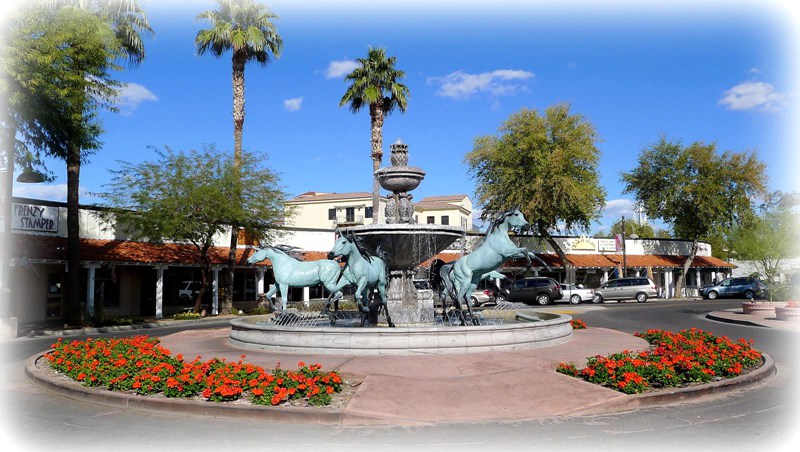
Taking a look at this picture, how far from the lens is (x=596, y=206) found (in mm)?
44562

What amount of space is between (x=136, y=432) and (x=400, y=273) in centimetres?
1000

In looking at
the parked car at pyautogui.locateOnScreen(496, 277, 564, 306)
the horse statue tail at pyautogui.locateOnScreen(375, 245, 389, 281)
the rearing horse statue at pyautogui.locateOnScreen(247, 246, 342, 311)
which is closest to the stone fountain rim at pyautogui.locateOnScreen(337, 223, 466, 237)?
the horse statue tail at pyautogui.locateOnScreen(375, 245, 389, 281)

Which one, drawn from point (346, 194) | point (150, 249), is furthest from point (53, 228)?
point (346, 194)

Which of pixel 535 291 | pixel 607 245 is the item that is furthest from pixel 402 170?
pixel 607 245

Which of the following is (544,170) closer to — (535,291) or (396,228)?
(535,291)

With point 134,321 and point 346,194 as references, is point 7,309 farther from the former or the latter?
point 346,194

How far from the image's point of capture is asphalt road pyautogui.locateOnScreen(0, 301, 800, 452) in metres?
6.71

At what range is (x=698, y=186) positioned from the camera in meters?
47.3

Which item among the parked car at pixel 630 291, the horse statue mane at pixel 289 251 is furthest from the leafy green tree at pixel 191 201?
the parked car at pixel 630 291

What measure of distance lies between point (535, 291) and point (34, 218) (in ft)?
92.1

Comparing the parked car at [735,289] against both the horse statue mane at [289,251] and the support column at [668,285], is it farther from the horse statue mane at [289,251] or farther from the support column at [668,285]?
the horse statue mane at [289,251]

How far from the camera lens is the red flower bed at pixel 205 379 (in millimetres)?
8227

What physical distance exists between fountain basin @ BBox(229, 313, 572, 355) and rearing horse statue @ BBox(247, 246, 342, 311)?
2.84m

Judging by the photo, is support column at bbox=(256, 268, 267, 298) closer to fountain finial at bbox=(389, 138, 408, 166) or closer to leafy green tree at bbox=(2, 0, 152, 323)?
leafy green tree at bbox=(2, 0, 152, 323)
